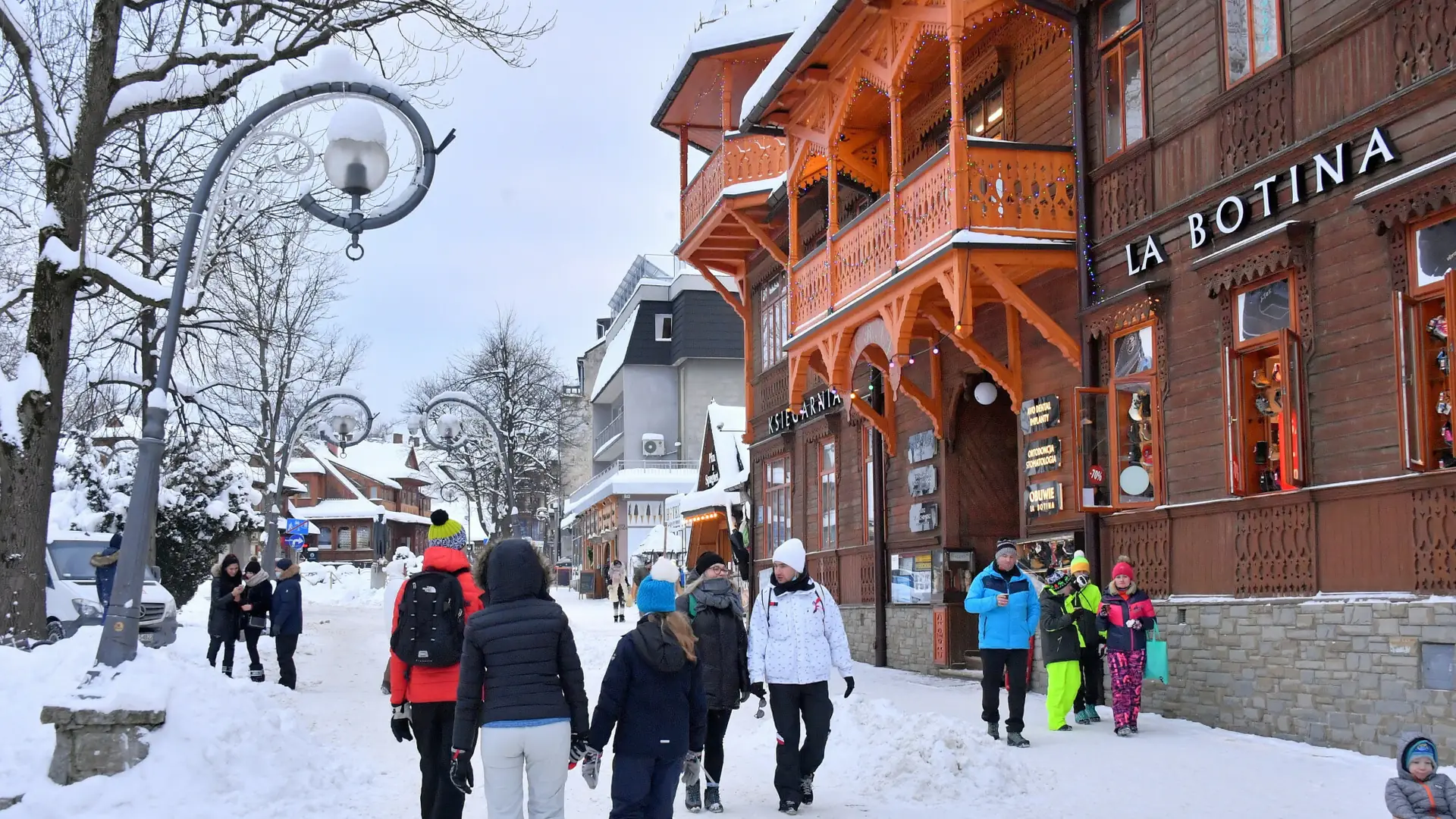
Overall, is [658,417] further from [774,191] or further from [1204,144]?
[1204,144]

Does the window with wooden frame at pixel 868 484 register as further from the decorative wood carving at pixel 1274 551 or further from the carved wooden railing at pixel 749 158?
the decorative wood carving at pixel 1274 551

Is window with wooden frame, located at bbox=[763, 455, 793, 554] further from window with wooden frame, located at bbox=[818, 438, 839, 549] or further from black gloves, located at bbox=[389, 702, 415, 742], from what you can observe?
black gloves, located at bbox=[389, 702, 415, 742]

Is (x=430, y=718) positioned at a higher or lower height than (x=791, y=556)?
lower

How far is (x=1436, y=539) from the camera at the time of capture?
994 cm

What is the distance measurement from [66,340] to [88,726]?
623 centimetres

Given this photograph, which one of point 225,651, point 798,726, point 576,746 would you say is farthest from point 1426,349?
point 225,651

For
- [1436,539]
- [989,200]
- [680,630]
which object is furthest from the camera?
[989,200]

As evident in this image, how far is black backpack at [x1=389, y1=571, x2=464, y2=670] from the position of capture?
783 cm

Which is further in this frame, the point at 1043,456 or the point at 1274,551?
the point at 1043,456

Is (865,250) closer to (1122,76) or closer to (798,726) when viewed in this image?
(1122,76)

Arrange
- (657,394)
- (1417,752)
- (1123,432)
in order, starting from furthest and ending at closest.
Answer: (657,394)
(1123,432)
(1417,752)

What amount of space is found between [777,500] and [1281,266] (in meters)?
17.5

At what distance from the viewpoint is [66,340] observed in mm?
13781

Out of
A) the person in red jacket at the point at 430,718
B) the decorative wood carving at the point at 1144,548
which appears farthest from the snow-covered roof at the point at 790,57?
the person in red jacket at the point at 430,718
